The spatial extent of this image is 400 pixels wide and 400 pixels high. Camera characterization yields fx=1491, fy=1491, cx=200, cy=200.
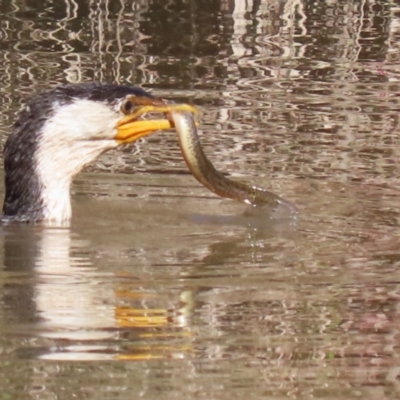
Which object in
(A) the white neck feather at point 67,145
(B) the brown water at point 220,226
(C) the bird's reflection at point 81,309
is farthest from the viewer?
(A) the white neck feather at point 67,145

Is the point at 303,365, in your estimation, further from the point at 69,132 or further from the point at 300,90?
the point at 300,90

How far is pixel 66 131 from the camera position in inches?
295

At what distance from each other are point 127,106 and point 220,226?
2.61ft

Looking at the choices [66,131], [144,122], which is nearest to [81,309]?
[66,131]

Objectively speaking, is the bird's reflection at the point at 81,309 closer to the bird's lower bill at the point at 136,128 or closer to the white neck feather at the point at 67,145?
the white neck feather at the point at 67,145

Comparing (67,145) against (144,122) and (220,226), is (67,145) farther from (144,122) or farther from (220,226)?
(220,226)

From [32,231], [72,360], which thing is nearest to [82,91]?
[32,231]

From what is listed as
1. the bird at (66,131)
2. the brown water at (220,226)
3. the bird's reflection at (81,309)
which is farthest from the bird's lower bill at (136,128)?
the bird's reflection at (81,309)

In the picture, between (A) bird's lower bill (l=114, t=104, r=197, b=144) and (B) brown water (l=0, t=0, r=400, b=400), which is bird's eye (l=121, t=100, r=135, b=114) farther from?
(B) brown water (l=0, t=0, r=400, b=400)

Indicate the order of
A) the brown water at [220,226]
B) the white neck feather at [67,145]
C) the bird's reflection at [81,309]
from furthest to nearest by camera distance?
the white neck feather at [67,145], the bird's reflection at [81,309], the brown water at [220,226]

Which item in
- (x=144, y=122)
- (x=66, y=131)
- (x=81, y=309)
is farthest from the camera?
(x=144, y=122)

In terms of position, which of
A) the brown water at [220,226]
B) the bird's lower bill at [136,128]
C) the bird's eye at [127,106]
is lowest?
the brown water at [220,226]

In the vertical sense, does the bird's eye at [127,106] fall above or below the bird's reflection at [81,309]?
above

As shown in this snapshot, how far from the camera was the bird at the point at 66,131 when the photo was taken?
748cm
